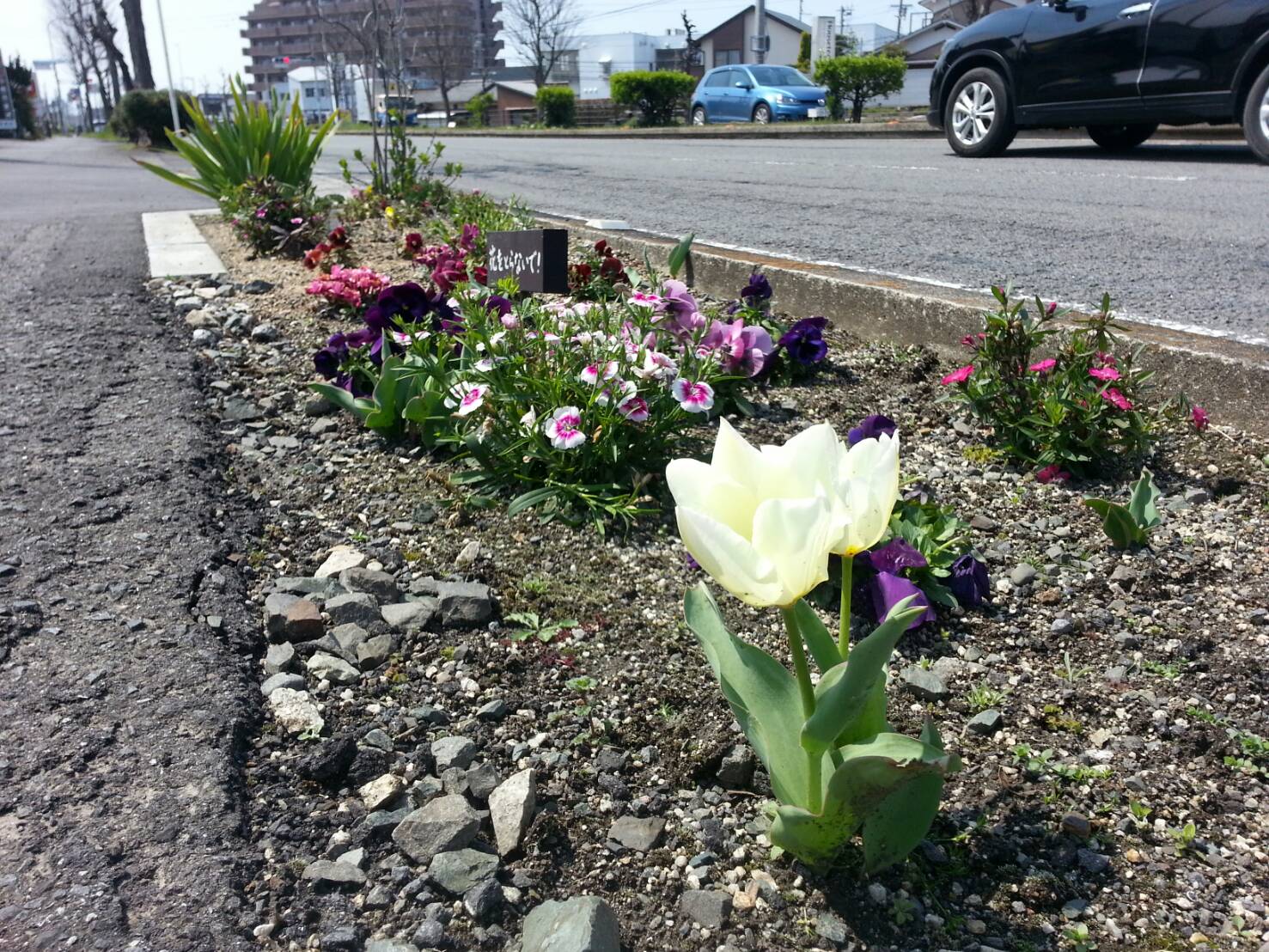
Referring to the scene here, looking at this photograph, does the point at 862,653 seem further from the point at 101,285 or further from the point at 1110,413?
the point at 101,285

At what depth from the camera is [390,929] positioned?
4.57 feet

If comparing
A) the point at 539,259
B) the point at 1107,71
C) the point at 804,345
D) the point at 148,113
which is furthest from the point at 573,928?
the point at 148,113

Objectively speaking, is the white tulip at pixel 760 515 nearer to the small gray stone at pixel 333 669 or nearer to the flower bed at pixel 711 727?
the flower bed at pixel 711 727

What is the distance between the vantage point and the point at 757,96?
24.5 meters

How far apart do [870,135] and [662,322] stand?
591 inches

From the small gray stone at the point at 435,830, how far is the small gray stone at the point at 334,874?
78 millimetres

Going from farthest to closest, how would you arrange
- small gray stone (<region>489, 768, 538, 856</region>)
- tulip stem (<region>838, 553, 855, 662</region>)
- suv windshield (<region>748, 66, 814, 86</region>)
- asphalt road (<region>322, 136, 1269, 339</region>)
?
1. suv windshield (<region>748, 66, 814, 86</region>)
2. asphalt road (<region>322, 136, 1269, 339</region>)
3. small gray stone (<region>489, 768, 538, 856</region>)
4. tulip stem (<region>838, 553, 855, 662</region>)

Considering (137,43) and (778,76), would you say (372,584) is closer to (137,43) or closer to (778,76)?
(778,76)

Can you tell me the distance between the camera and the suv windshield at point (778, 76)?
2450cm

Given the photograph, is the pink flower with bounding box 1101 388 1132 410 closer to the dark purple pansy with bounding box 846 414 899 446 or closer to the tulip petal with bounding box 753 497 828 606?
the dark purple pansy with bounding box 846 414 899 446

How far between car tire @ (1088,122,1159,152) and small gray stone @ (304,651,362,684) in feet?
33.7

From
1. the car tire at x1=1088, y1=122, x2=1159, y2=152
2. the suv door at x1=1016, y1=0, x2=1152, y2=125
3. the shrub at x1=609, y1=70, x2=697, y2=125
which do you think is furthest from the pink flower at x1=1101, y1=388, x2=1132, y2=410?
the shrub at x1=609, y1=70, x2=697, y2=125

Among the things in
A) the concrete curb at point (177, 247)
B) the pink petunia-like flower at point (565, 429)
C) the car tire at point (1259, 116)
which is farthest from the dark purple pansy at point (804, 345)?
the car tire at point (1259, 116)

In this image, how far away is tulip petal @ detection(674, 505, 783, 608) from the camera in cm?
116
